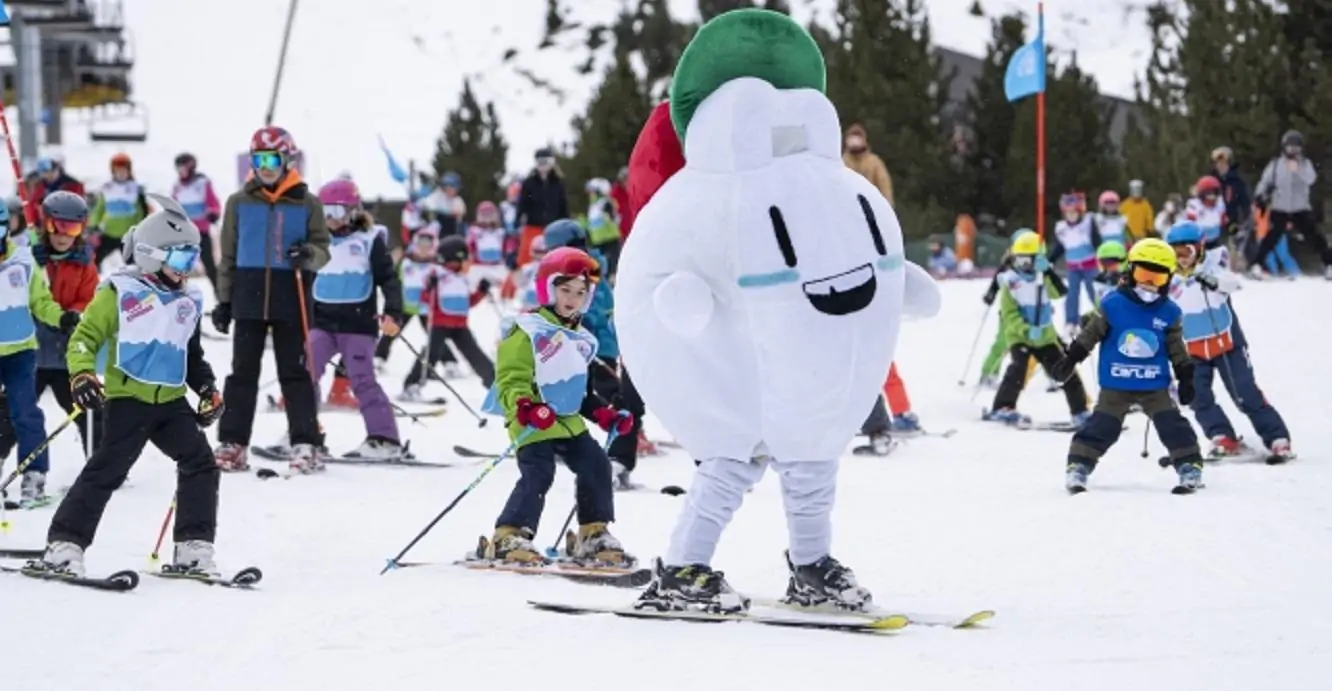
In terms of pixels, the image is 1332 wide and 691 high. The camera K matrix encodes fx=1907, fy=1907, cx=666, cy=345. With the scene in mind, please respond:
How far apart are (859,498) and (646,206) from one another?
407 centimetres

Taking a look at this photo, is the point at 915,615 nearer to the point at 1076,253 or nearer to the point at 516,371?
the point at 516,371

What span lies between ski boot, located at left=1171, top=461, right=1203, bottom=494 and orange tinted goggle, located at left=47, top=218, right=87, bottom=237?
20.4ft

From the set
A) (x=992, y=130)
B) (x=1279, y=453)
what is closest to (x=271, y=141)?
(x=1279, y=453)

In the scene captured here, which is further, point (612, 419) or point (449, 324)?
point (449, 324)

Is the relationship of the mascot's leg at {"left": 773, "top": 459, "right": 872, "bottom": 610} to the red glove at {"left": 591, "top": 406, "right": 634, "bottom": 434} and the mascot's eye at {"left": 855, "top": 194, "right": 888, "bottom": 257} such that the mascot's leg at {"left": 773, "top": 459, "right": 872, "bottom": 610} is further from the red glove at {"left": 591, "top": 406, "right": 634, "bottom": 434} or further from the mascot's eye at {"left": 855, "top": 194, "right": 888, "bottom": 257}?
the red glove at {"left": 591, "top": 406, "right": 634, "bottom": 434}

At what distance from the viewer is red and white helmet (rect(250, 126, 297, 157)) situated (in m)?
10.8

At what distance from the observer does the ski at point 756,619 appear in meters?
6.30

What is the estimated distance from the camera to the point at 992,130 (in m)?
32.7

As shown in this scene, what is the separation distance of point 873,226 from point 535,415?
2.00 metres

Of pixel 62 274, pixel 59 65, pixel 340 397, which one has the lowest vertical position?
pixel 340 397

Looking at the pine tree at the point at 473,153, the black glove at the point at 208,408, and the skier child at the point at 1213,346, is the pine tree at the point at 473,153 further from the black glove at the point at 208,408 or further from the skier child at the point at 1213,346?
the black glove at the point at 208,408

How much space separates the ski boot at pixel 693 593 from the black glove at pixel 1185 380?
4397 millimetres

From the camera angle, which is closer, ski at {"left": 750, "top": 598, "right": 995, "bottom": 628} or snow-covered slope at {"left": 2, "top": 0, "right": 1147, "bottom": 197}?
ski at {"left": 750, "top": 598, "right": 995, "bottom": 628}

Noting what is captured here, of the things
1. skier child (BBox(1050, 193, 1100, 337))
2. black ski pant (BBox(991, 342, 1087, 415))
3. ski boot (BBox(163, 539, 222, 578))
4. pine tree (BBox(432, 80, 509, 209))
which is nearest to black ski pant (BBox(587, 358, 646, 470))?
ski boot (BBox(163, 539, 222, 578))
